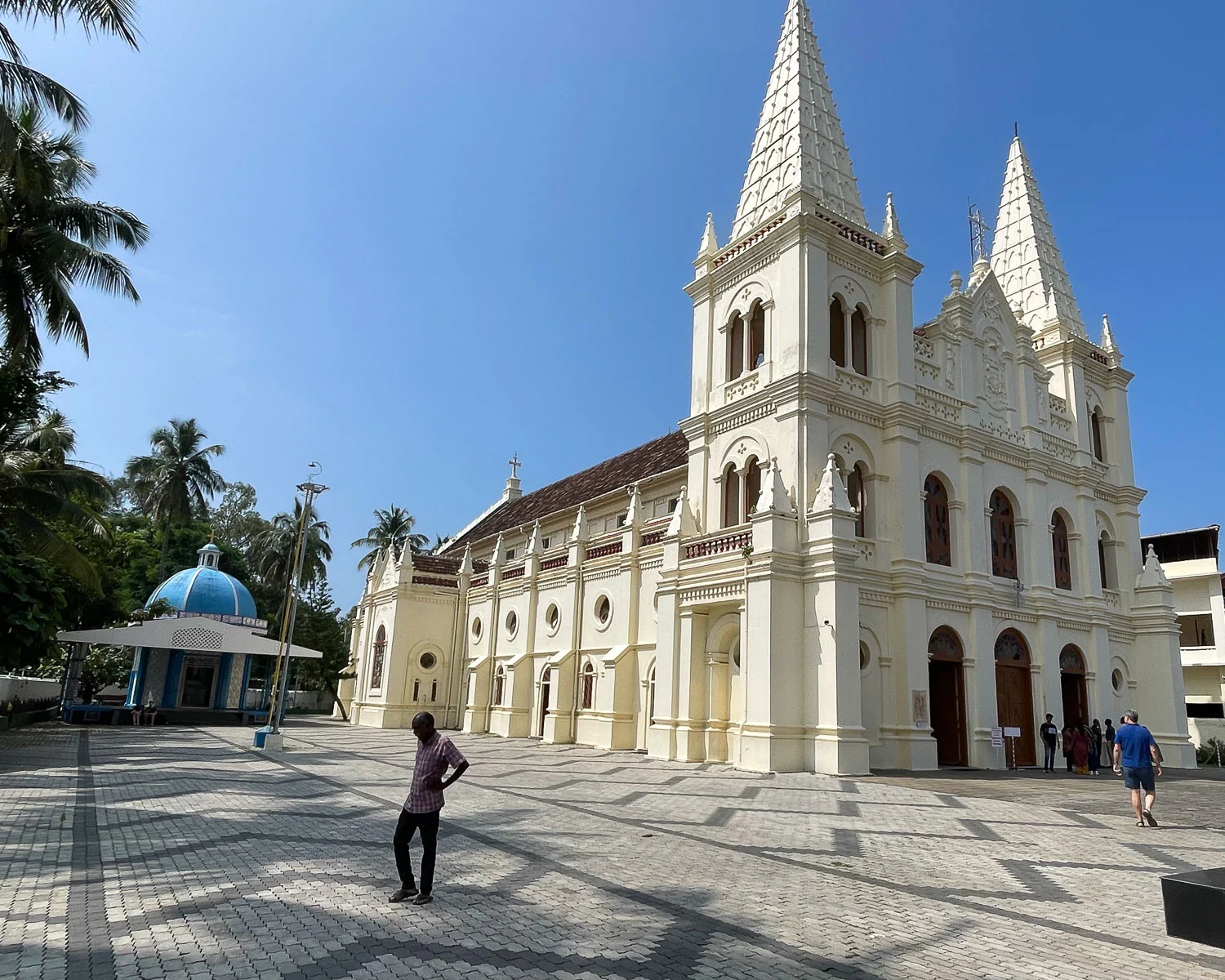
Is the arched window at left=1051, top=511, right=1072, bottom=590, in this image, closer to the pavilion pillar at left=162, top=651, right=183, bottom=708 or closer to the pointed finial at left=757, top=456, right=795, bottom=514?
the pointed finial at left=757, top=456, right=795, bottom=514

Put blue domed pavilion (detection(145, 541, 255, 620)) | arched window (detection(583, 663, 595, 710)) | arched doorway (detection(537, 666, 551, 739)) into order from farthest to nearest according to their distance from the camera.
A: 1. blue domed pavilion (detection(145, 541, 255, 620))
2. arched doorway (detection(537, 666, 551, 739))
3. arched window (detection(583, 663, 595, 710))

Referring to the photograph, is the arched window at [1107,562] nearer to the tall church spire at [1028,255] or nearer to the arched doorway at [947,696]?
the tall church spire at [1028,255]

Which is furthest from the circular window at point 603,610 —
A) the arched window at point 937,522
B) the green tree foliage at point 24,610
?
the green tree foliage at point 24,610

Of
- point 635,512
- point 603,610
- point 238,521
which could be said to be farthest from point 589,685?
point 238,521

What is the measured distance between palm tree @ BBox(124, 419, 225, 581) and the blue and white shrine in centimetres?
693

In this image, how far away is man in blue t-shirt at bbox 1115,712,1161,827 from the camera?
12438mm

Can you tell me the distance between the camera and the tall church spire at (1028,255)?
31.1 m

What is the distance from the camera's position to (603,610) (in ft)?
93.0

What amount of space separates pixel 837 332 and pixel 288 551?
42.9 meters

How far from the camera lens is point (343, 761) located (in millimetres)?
19922

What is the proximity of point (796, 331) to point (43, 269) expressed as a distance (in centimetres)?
1915

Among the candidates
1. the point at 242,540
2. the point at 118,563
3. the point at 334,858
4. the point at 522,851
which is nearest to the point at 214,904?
the point at 334,858

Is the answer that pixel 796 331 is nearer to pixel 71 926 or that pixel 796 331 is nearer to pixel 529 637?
pixel 529 637

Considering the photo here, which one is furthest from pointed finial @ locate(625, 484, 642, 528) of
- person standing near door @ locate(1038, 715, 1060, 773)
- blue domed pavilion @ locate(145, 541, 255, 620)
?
blue domed pavilion @ locate(145, 541, 255, 620)
